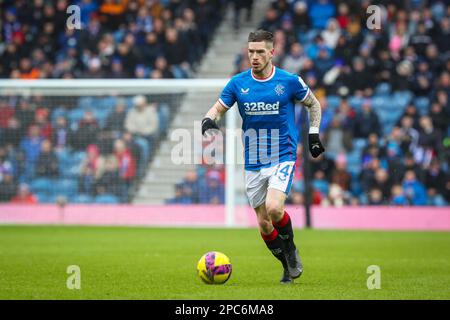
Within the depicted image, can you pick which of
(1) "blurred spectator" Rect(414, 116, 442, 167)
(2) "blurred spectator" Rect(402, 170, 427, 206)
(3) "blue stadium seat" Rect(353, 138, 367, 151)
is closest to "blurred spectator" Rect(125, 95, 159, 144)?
(3) "blue stadium seat" Rect(353, 138, 367, 151)

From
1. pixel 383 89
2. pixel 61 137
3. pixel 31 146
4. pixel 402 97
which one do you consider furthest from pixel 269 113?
pixel 383 89

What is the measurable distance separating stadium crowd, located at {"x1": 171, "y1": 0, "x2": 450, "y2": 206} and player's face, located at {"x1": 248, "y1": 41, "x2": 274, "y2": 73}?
34.7ft

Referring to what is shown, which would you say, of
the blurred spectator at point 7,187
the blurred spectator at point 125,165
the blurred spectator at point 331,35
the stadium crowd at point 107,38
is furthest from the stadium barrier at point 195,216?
the blurred spectator at point 331,35

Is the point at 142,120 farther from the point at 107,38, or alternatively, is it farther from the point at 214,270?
the point at 214,270

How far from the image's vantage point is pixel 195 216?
21.4 meters

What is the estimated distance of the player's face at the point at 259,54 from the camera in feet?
32.0

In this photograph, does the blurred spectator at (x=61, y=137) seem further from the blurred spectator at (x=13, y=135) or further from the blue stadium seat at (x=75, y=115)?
the blurred spectator at (x=13, y=135)

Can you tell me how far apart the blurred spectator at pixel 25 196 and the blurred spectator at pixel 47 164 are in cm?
45

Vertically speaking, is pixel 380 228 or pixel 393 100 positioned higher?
pixel 393 100

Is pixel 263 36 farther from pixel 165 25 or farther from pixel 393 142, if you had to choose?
pixel 165 25

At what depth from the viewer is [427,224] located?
67.9ft
